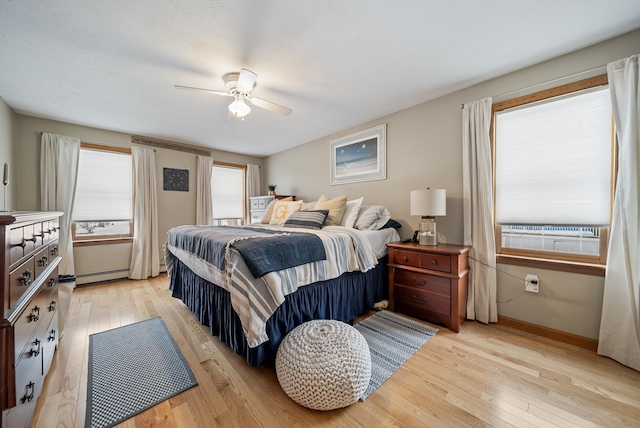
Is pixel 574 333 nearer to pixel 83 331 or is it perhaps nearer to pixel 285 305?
pixel 285 305

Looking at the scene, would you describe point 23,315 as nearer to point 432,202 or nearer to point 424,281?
point 424,281

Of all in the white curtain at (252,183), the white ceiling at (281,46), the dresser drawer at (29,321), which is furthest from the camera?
the white curtain at (252,183)

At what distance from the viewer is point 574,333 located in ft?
6.22

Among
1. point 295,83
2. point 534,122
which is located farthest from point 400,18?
point 534,122

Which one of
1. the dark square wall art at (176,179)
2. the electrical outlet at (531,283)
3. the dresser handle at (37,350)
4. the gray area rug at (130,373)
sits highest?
the dark square wall art at (176,179)

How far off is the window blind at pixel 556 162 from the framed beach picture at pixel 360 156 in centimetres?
128

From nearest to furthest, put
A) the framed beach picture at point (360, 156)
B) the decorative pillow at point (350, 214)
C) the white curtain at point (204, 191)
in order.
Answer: the decorative pillow at point (350, 214), the framed beach picture at point (360, 156), the white curtain at point (204, 191)

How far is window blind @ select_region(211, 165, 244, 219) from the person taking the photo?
4.82 meters

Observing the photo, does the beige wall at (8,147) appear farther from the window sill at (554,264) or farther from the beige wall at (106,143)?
the window sill at (554,264)

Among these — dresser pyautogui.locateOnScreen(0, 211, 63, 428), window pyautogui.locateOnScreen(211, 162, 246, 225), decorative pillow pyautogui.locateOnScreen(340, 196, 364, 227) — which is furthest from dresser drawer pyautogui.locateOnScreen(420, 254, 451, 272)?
window pyautogui.locateOnScreen(211, 162, 246, 225)

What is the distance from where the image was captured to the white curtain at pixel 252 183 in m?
5.14

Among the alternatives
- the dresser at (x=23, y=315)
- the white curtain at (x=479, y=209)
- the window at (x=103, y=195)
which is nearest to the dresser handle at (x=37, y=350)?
the dresser at (x=23, y=315)

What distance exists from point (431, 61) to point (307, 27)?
1.11 metres

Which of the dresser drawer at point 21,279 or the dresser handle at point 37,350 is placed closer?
the dresser drawer at point 21,279
